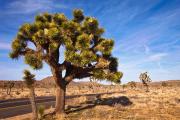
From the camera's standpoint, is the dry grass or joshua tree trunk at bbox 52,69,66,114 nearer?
the dry grass

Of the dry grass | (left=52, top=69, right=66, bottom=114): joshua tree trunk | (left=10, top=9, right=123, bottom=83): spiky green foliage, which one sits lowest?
the dry grass

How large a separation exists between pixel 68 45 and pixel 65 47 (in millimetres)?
427

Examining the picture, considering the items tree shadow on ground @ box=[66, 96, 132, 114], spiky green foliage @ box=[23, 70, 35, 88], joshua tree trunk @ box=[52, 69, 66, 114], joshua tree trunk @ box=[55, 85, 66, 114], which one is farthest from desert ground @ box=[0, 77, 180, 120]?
spiky green foliage @ box=[23, 70, 35, 88]

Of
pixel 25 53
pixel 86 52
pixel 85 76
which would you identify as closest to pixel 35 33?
pixel 25 53

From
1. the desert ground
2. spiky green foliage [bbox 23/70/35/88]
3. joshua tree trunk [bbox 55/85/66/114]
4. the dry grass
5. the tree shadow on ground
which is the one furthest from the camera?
the tree shadow on ground

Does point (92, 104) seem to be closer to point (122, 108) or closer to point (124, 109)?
point (122, 108)

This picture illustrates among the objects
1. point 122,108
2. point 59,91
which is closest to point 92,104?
point 122,108

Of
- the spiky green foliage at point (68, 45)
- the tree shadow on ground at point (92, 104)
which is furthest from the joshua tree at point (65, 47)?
the tree shadow on ground at point (92, 104)

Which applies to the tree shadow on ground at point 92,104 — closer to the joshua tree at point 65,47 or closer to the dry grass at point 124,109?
the dry grass at point 124,109

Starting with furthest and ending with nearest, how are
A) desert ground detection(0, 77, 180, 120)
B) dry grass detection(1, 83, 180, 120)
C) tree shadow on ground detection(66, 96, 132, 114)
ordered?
tree shadow on ground detection(66, 96, 132, 114) → desert ground detection(0, 77, 180, 120) → dry grass detection(1, 83, 180, 120)

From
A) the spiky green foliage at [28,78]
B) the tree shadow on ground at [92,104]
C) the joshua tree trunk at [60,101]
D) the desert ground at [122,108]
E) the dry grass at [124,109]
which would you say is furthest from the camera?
the tree shadow on ground at [92,104]

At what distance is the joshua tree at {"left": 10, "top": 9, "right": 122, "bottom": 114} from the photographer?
1667 centimetres

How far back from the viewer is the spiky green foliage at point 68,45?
1666cm

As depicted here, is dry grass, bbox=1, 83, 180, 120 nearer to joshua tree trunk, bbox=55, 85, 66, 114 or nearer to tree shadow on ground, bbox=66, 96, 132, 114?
tree shadow on ground, bbox=66, 96, 132, 114
